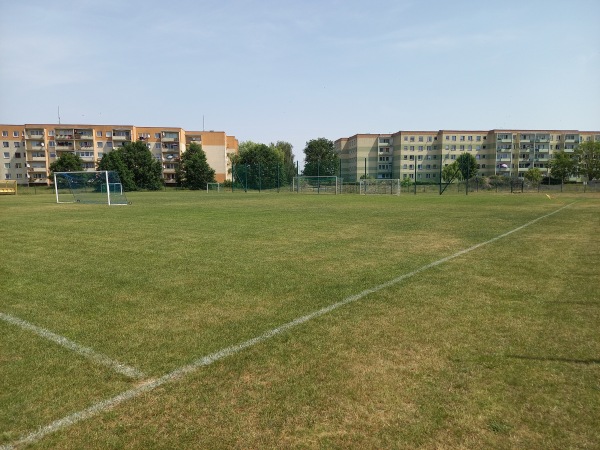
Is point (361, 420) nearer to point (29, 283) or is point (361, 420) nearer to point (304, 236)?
point (29, 283)

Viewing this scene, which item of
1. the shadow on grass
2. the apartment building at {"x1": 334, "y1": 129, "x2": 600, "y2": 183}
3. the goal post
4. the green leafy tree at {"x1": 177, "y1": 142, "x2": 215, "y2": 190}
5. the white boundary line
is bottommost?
the shadow on grass

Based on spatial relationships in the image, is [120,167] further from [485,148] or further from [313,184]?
[485,148]

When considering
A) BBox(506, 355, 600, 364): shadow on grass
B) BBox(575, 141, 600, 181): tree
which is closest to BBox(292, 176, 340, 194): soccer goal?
BBox(506, 355, 600, 364): shadow on grass

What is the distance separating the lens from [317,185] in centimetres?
4831

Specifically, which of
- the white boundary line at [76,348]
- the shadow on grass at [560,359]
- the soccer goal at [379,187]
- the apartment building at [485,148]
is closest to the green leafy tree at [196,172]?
the apartment building at [485,148]

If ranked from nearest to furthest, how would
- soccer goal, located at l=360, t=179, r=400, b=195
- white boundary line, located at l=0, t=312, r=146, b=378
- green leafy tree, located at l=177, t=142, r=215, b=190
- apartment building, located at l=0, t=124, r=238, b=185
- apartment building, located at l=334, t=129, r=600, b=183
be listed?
white boundary line, located at l=0, t=312, r=146, b=378 < soccer goal, located at l=360, t=179, r=400, b=195 < green leafy tree, located at l=177, t=142, r=215, b=190 < apartment building, located at l=0, t=124, r=238, b=185 < apartment building, located at l=334, t=129, r=600, b=183

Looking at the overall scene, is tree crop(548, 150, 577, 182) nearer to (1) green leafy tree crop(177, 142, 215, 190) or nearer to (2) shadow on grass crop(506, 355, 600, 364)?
(1) green leafy tree crop(177, 142, 215, 190)

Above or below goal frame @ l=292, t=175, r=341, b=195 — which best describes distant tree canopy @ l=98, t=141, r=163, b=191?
above

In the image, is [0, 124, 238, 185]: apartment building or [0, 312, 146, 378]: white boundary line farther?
[0, 124, 238, 185]: apartment building

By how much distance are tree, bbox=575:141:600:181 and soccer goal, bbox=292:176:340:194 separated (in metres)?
75.1

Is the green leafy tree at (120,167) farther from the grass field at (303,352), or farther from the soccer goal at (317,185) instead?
the grass field at (303,352)

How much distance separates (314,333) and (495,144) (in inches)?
4667

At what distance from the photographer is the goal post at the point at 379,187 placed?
153 feet

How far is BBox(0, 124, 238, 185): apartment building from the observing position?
90.1 m
